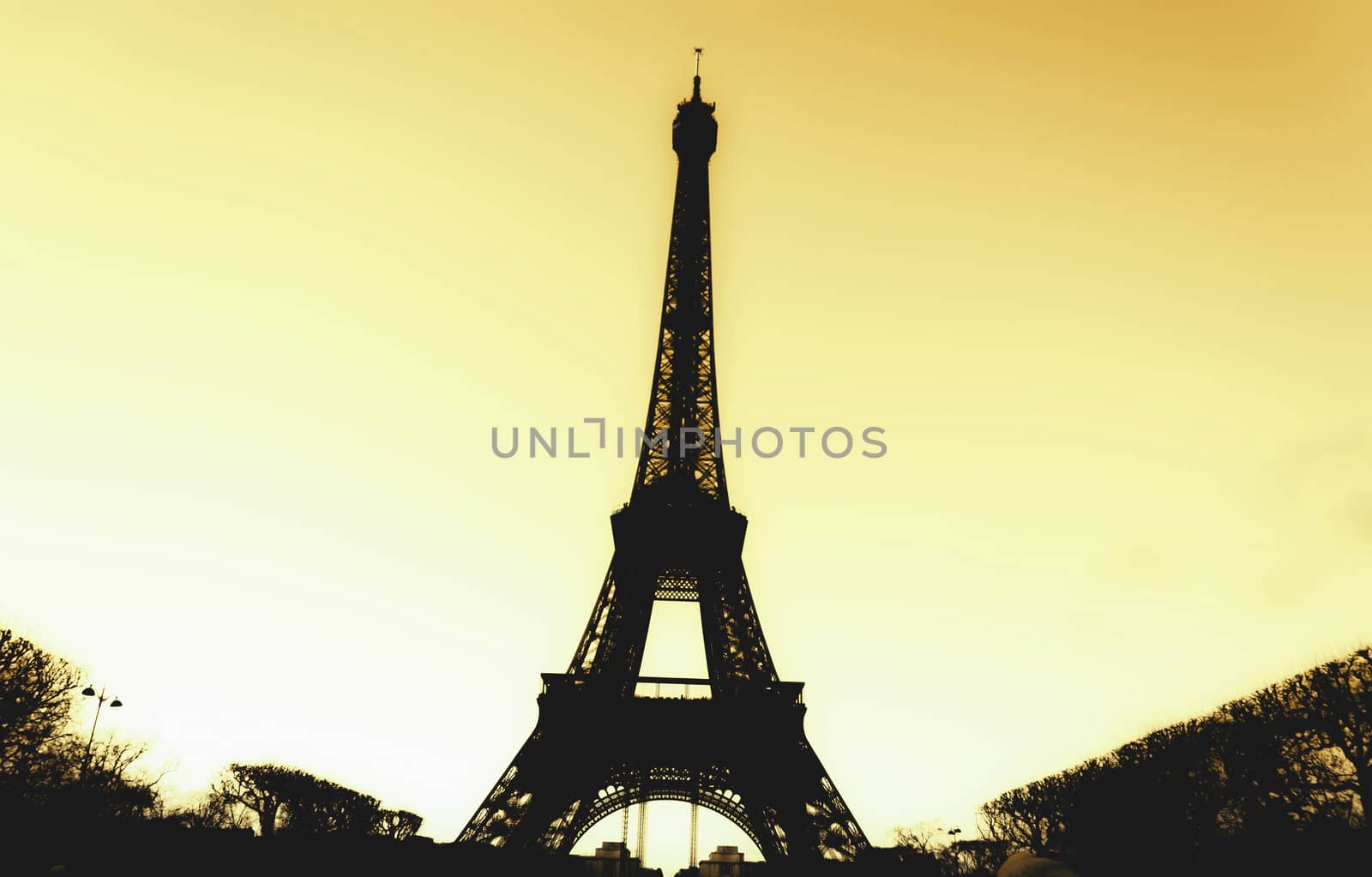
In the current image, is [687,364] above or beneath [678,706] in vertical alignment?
above

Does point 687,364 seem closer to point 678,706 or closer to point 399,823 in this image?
point 678,706

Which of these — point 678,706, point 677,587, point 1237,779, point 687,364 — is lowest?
point 1237,779

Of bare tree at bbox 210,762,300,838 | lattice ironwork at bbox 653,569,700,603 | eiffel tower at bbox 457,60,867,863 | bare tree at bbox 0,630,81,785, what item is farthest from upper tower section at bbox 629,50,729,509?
bare tree at bbox 210,762,300,838

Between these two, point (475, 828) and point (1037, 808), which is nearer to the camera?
point (475, 828)

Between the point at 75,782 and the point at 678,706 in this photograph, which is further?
the point at 75,782

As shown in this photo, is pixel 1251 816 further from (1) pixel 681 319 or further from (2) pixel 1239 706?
(1) pixel 681 319

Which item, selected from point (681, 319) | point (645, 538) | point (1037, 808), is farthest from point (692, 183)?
point (1037, 808)

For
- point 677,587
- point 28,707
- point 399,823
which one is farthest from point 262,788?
point 677,587

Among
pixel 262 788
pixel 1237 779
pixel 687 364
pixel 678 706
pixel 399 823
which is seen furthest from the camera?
pixel 399 823

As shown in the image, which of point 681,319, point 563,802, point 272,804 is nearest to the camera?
point 563,802
